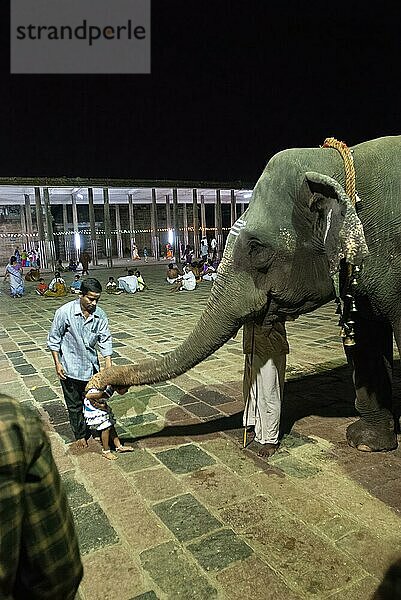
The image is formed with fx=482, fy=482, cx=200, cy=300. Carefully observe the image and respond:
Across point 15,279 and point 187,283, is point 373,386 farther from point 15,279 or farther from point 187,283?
point 15,279

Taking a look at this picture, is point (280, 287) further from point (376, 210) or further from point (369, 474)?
point (369, 474)

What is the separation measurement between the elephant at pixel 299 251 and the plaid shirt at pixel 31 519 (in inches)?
95.9

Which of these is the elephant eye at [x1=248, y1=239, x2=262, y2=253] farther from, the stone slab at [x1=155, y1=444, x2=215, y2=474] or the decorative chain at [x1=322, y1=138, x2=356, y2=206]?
the stone slab at [x1=155, y1=444, x2=215, y2=474]

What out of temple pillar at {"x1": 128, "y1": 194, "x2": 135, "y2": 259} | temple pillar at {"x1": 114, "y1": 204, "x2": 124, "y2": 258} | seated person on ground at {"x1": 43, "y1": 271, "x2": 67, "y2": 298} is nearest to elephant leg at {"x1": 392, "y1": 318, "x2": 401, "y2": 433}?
seated person on ground at {"x1": 43, "y1": 271, "x2": 67, "y2": 298}

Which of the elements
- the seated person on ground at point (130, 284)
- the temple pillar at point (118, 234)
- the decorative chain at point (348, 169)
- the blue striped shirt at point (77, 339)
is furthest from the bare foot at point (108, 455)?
the temple pillar at point (118, 234)

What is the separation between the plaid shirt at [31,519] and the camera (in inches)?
44.2

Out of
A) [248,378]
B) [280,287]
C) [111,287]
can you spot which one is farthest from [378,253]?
[111,287]

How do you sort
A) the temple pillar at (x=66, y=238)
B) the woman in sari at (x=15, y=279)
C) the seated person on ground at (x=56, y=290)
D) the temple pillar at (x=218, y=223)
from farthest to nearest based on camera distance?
1. the temple pillar at (x=66, y=238)
2. the temple pillar at (x=218, y=223)
3. the seated person on ground at (x=56, y=290)
4. the woman in sari at (x=15, y=279)

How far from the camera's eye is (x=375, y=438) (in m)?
4.33

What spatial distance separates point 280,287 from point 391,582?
196 centimetres

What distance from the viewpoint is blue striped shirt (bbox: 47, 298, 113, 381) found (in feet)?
15.0

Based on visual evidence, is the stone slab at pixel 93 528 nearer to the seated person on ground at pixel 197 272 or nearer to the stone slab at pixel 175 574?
the stone slab at pixel 175 574

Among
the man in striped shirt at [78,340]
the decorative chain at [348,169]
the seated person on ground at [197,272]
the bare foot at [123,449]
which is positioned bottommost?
the bare foot at [123,449]

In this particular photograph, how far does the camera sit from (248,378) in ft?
15.1
